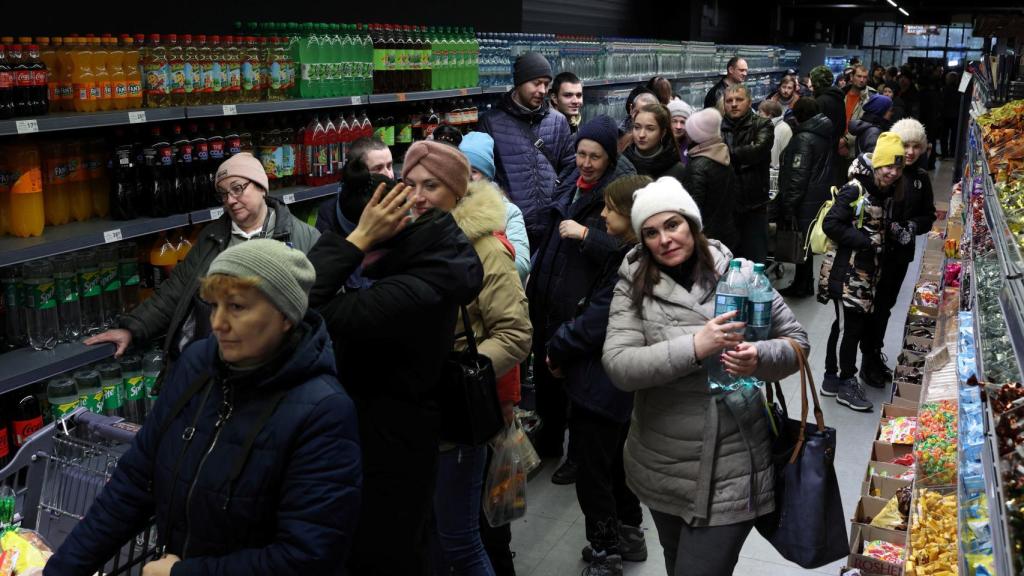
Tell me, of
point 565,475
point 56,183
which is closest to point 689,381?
point 565,475

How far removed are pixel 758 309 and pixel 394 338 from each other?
989mm

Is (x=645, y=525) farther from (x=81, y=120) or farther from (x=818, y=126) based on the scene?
(x=818, y=126)

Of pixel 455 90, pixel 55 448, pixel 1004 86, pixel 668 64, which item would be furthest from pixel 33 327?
pixel 668 64

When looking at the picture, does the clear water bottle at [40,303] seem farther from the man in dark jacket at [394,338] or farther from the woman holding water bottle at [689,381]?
the woman holding water bottle at [689,381]

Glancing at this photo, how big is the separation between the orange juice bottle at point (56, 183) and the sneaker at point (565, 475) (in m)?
2.46

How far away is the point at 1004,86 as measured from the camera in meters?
6.09

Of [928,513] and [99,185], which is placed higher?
[99,185]

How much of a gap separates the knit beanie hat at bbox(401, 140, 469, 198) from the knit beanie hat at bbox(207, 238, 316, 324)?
84 cm

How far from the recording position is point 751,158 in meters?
7.16

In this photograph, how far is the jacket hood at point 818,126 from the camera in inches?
309

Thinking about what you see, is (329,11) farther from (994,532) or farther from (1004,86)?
(994,532)

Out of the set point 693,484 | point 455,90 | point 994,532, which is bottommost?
point 693,484

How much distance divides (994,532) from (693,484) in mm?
1087

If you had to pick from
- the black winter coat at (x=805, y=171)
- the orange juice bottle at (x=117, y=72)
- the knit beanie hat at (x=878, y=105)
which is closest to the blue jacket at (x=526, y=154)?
the orange juice bottle at (x=117, y=72)
